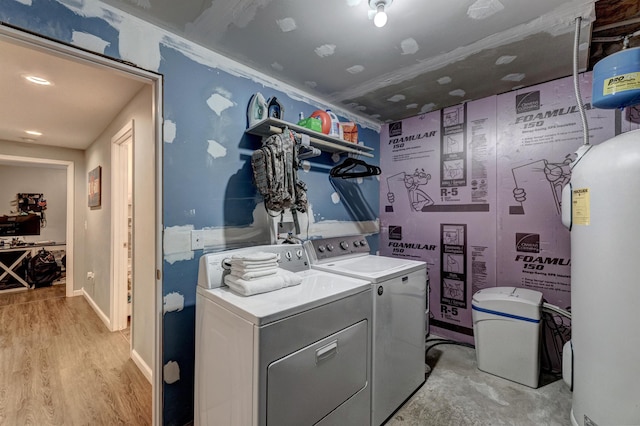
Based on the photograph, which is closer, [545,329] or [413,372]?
[413,372]

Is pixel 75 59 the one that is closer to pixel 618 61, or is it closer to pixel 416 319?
pixel 416 319

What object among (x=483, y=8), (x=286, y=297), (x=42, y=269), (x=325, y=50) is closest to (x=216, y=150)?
(x=325, y=50)

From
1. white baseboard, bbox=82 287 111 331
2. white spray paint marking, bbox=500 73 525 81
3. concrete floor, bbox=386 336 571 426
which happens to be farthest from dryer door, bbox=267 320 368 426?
white baseboard, bbox=82 287 111 331

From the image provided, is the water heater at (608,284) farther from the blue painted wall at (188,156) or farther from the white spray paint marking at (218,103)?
the white spray paint marking at (218,103)

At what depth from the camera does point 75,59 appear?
1.33 metres

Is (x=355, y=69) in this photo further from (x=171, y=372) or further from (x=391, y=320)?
(x=171, y=372)

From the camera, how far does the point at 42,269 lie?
15.5 feet

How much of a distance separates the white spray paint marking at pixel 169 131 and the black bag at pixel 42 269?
16.9ft

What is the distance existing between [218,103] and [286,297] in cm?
131

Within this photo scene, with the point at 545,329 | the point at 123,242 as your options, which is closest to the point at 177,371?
the point at 123,242

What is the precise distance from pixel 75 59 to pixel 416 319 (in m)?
2.42

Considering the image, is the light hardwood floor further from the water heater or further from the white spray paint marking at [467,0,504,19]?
the white spray paint marking at [467,0,504,19]

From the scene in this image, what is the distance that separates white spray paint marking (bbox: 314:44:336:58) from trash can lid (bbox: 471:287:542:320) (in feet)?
7.00

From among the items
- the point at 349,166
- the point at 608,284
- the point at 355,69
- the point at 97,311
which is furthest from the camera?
the point at 97,311
